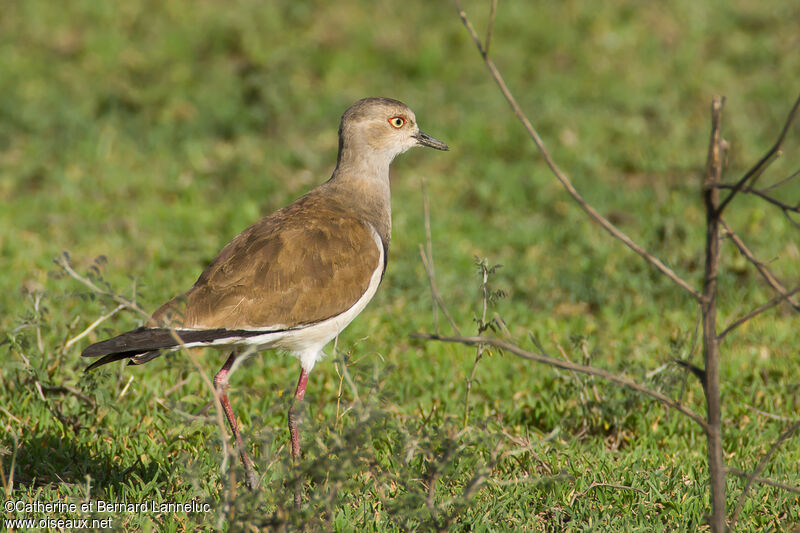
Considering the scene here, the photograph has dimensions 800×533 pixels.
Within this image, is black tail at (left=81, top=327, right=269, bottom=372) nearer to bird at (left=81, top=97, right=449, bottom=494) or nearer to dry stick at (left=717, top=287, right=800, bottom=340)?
bird at (left=81, top=97, right=449, bottom=494)

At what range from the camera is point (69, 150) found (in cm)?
823

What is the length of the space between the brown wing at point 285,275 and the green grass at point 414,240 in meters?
0.32

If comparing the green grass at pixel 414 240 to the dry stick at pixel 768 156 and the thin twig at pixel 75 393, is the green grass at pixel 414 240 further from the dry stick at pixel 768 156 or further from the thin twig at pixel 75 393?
the dry stick at pixel 768 156

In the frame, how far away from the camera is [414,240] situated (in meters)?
6.81

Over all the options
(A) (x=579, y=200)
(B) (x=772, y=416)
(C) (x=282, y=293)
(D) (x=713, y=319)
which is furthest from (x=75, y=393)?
(B) (x=772, y=416)

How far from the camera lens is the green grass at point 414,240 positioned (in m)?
3.78

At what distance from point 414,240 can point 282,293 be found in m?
2.85

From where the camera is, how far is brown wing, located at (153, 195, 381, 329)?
3.93 metres

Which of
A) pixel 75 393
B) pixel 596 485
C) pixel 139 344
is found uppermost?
pixel 596 485

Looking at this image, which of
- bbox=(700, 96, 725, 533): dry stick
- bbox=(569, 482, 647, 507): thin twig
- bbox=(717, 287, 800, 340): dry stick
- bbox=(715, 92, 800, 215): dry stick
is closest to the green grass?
bbox=(569, 482, 647, 507): thin twig

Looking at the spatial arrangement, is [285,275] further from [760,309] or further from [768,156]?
[768,156]

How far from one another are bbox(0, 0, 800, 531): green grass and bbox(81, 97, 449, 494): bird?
0.26 m

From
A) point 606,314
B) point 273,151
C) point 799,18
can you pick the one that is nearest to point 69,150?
point 273,151

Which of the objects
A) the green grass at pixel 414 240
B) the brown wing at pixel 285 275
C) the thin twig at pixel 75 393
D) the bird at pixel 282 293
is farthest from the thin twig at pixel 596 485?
the thin twig at pixel 75 393
